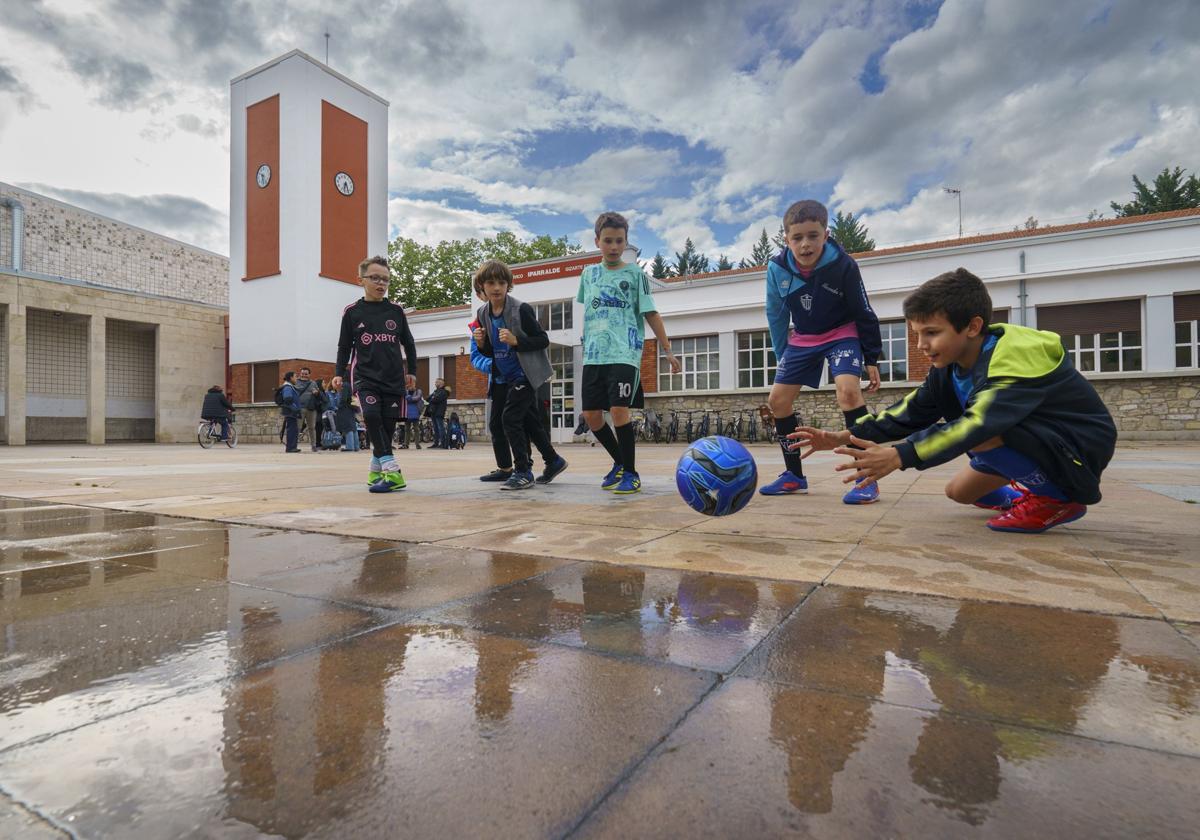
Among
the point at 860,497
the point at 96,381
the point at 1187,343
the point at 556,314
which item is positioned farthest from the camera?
the point at 96,381

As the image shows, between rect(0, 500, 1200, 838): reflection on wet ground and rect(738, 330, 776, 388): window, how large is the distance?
54.1 feet

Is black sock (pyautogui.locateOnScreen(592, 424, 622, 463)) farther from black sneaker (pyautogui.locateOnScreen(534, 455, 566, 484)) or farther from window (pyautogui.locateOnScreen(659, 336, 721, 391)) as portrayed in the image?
window (pyautogui.locateOnScreen(659, 336, 721, 391))

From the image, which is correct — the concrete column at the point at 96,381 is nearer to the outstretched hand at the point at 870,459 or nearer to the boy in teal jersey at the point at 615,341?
the boy in teal jersey at the point at 615,341

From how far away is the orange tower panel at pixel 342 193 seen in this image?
22266 millimetres

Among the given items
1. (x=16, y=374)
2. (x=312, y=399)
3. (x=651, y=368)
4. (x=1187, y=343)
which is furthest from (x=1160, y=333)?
(x=16, y=374)

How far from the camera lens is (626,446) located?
4.40m

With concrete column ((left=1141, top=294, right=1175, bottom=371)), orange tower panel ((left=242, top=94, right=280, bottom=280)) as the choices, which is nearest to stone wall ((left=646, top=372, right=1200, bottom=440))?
concrete column ((left=1141, top=294, right=1175, bottom=371))

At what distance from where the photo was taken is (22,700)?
1.11m

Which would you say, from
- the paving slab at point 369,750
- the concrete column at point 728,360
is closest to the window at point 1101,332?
the concrete column at point 728,360

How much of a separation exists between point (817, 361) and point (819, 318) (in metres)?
Result: 0.29

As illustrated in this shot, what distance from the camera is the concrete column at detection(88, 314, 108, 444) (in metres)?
21.0

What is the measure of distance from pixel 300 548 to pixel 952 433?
98.3 inches

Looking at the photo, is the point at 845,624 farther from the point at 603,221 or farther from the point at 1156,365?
the point at 1156,365

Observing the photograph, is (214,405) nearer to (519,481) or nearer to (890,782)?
(519,481)
